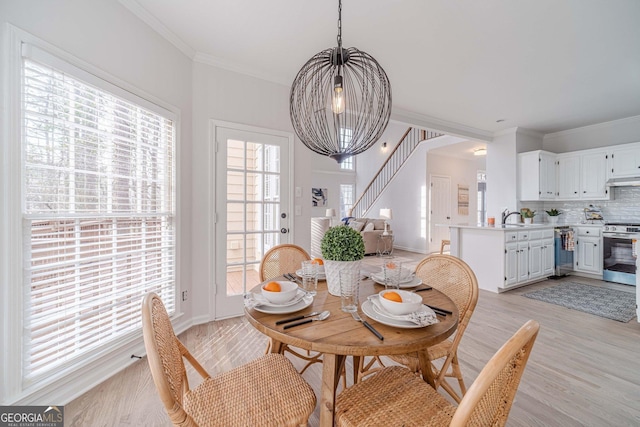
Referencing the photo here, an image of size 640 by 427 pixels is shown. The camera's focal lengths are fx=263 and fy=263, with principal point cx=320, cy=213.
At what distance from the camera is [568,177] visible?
4.91 metres

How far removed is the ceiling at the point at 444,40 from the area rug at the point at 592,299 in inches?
108

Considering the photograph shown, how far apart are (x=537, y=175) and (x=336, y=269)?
5.26 m

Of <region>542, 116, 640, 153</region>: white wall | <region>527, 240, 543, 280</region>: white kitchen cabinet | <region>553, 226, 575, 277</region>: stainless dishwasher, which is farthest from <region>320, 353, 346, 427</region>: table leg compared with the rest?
<region>542, 116, 640, 153</region>: white wall

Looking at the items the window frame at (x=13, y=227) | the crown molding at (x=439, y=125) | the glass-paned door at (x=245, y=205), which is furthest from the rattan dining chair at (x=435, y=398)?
the crown molding at (x=439, y=125)

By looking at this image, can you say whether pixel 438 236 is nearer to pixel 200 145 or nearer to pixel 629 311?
pixel 629 311

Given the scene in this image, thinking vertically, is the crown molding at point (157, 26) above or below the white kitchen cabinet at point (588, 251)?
above

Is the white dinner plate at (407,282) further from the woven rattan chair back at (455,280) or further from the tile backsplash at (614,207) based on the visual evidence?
the tile backsplash at (614,207)

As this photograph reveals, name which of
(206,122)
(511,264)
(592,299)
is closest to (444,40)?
(206,122)

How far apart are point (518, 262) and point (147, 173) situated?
485 centimetres

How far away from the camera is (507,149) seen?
5117 millimetres

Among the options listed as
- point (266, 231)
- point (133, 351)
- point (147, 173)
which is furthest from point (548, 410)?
point (147, 173)

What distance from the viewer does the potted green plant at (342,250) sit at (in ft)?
4.03

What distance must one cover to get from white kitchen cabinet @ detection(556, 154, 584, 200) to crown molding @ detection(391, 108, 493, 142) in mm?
1323

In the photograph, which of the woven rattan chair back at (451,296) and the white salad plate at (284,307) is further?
the woven rattan chair back at (451,296)
